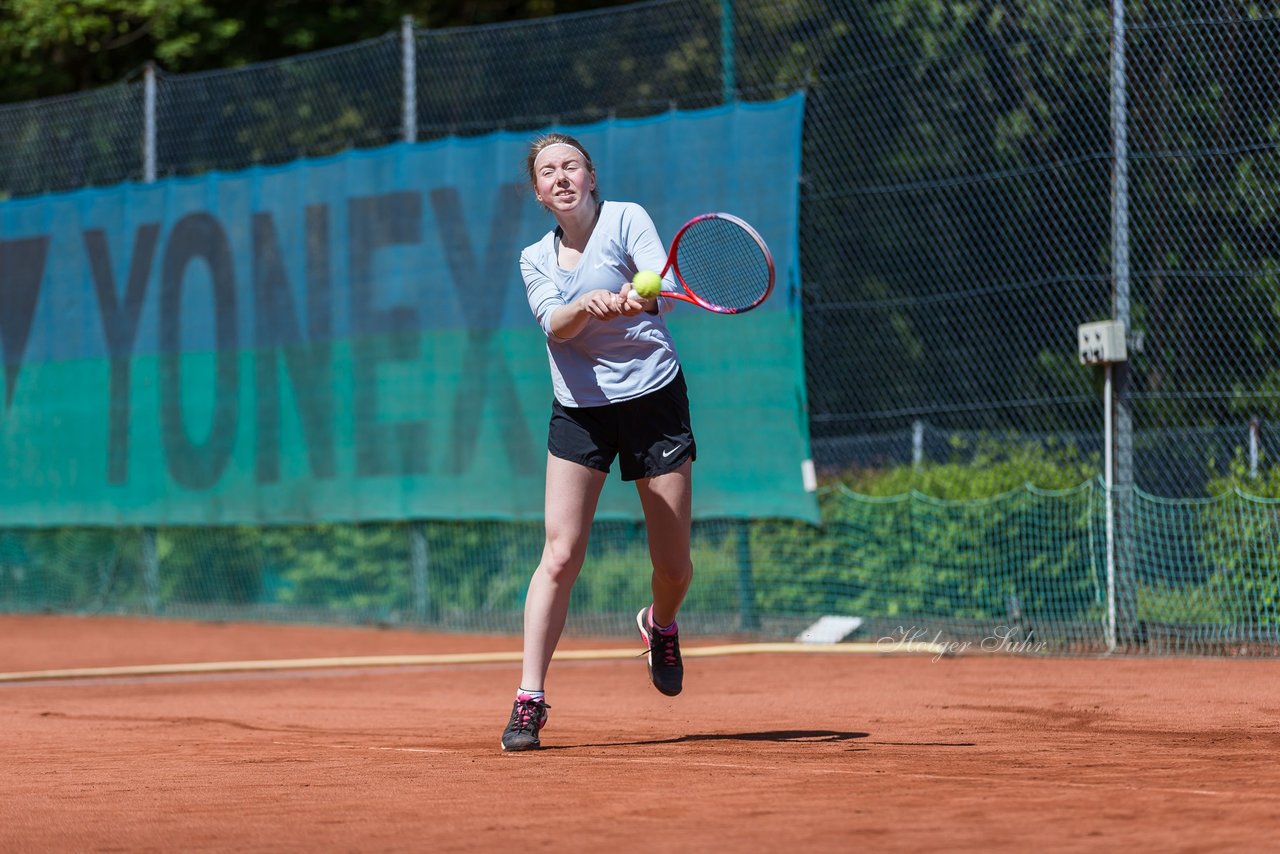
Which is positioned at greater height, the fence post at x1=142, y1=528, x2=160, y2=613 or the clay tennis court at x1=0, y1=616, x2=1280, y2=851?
the fence post at x1=142, y1=528, x2=160, y2=613

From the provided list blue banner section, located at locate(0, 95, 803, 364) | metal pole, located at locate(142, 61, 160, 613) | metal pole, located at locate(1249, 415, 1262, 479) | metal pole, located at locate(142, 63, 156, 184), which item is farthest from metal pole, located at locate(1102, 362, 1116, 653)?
metal pole, located at locate(142, 63, 156, 184)

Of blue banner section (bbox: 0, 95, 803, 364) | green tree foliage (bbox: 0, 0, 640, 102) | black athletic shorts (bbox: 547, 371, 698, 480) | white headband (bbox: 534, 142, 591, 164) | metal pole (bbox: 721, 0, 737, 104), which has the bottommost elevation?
black athletic shorts (bbox: 547, 371, 698, 480)

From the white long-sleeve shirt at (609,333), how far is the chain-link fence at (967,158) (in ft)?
12.9

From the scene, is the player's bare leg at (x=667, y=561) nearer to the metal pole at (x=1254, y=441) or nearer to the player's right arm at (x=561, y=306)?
the player's right arm at (x=561, y=306)

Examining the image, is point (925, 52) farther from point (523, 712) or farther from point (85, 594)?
point (85, 594)

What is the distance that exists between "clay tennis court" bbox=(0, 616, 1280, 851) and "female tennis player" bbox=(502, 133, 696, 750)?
1.70 feet

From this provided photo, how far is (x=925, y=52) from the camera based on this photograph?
32.3 feet

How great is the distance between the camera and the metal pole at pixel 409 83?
37.7 ft

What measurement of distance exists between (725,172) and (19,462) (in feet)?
Answer: 21.5

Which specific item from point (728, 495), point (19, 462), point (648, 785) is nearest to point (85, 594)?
point (19, 462)

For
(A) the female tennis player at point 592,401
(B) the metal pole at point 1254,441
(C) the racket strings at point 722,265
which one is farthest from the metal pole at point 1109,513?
(A) the female tennis player at point 592,401

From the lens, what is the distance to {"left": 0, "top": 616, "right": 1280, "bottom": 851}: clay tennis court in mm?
3635

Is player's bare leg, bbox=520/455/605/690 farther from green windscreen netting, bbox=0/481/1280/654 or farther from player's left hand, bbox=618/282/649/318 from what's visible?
green windscreen netting, bbox=0/481/1280/654

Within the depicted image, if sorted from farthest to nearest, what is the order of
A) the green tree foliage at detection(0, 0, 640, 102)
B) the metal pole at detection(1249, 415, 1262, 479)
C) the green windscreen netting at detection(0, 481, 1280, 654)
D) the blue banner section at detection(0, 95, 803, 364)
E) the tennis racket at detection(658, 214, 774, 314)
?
the green tree foliage at detection(0, 0, 640, 102)
the blue banner section at detection(0, 95, 803, 364)
the metal pole at detection(1249, 415, 1262, 479)
the green windscreen netting at detection(0, 481, 1280, 654)
the tennis racket at detection(658, 214, 774, 314)
